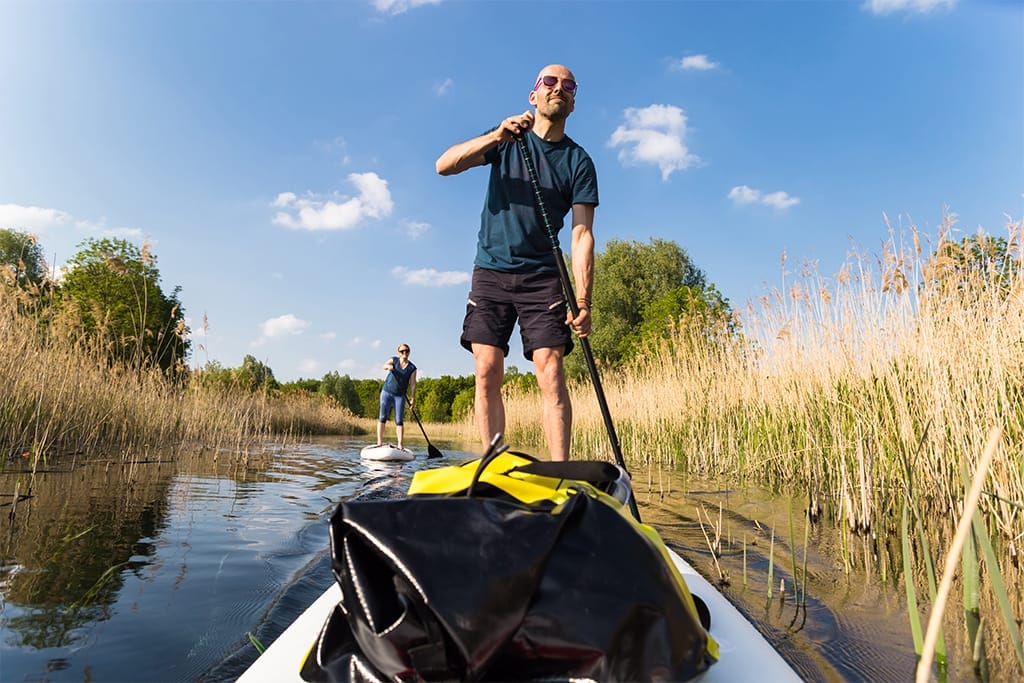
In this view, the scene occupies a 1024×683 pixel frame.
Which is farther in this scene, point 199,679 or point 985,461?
point 199,679

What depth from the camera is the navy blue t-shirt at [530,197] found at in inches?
133

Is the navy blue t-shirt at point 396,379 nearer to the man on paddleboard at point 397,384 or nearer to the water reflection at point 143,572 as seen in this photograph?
the man on paddleboard at point 397,384

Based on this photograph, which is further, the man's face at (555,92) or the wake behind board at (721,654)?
the man's face at (555,92)

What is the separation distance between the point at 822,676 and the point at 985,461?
4.38 ft

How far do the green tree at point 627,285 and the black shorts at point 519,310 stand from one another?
90.2ft

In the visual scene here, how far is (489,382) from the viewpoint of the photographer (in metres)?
3.40

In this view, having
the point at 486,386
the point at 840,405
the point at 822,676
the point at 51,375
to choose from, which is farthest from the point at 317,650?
the point at 51,375

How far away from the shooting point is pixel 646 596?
1049mm

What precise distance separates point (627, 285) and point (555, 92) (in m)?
30.2

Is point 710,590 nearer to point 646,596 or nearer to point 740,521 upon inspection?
point 646,596

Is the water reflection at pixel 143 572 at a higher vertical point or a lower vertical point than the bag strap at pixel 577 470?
lower

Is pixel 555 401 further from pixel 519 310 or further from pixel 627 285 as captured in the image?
pixel 627 285

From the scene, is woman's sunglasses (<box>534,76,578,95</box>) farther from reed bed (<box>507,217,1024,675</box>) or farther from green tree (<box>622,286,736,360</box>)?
green tree (<box>622,286,736,360</box>)

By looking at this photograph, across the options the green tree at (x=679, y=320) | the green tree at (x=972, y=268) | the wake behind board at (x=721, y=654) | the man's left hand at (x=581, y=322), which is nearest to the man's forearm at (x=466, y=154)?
the man's left hand at (x=581, y=322)
